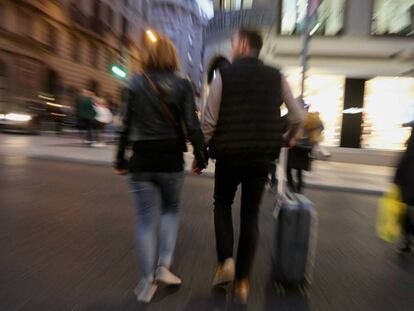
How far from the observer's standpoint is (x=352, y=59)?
15180mm

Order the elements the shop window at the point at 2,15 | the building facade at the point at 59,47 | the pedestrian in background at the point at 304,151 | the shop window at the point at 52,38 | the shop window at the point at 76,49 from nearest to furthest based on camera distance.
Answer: the pedestrian in background at the point at 304,151 → the shop window at the point at 2,15 → the building facade at the point at 59,47 → the shop window at the point at 52,38 → the shop window at the point at 76,49

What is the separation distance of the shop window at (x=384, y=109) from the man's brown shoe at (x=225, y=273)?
14.0 m

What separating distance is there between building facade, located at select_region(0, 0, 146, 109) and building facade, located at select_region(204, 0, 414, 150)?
7807 mm

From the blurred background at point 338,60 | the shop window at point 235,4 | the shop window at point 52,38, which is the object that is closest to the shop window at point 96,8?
the shop window at point 52,38

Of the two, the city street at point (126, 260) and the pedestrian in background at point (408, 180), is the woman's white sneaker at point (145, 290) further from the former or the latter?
the pedestrian in background at point (408, 180)

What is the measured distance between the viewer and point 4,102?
19.5 meters

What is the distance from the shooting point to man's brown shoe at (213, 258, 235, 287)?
9.72 ft

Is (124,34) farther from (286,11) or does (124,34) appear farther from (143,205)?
(143,205)

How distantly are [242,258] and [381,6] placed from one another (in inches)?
590

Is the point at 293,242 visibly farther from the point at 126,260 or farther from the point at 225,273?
the point at 126,260

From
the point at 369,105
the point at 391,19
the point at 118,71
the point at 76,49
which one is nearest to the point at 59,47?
the point at 76,49

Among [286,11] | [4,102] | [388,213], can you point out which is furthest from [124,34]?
[388,213]

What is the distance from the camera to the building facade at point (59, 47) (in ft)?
82.9

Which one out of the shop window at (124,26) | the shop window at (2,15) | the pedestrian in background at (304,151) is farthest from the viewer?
the shop window at (124,26)
